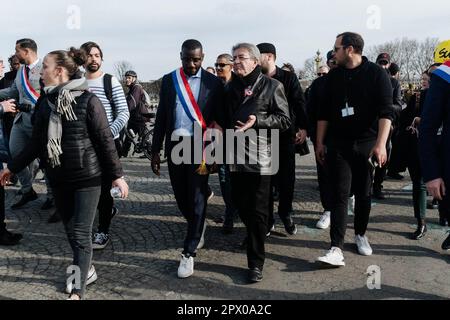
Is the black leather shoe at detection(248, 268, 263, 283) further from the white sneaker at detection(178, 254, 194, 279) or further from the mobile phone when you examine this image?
the mobile phone

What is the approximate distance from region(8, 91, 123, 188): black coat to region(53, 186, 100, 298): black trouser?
0.07 meters

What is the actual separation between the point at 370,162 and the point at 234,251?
1596 mm

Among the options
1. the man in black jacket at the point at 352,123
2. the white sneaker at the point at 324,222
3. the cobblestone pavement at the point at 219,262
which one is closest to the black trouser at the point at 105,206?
the cobblestone pavement at the point at 219,262

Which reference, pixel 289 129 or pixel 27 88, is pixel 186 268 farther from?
pixel 27 88

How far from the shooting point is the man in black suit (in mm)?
3762

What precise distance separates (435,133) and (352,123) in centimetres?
120

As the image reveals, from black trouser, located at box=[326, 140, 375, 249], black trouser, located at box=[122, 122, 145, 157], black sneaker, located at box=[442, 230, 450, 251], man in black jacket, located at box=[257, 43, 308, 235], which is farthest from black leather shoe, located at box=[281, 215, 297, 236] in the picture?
black trouser, located at box=[122, 122, 145, 157]

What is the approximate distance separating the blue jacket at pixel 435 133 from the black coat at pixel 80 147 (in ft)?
7.37

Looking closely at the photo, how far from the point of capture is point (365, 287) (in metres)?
3.46

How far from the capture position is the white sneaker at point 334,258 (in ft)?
12.3

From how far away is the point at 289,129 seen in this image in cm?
457

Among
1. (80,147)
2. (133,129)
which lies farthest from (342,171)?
Answer: (133,129)

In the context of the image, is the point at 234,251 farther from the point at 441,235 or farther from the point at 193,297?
the point at 441,235

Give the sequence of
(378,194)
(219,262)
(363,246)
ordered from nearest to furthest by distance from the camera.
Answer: (219,262) → (363,246) → (378,194)
